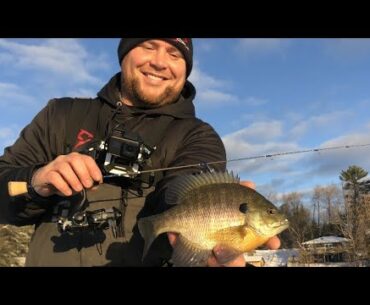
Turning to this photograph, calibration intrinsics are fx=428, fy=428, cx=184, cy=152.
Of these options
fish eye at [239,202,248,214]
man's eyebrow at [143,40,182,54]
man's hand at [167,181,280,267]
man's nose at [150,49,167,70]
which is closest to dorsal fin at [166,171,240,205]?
fish eye at [239,202,248,214]

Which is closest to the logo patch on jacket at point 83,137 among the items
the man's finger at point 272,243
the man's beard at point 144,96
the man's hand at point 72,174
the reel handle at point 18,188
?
the reel handle at point 18,188

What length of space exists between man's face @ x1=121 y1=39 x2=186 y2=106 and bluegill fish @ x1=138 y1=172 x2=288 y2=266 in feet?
5.05

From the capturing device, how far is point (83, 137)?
150 inches

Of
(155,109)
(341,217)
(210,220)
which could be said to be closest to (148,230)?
(210,220)

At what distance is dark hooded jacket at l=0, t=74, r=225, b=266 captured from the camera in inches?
132

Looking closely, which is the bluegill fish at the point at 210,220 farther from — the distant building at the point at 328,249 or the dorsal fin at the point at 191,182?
the distant building at the point at 328,249

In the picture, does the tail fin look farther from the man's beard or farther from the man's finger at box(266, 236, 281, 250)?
the man's beard

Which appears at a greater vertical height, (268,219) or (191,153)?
(191,153)

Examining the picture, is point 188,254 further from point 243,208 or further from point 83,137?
point 83,137

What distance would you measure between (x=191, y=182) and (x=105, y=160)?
0.72 metres
